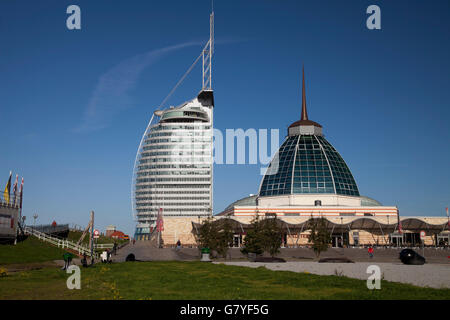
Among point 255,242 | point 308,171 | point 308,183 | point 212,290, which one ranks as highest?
point 308,171

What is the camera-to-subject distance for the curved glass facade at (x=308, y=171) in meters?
116

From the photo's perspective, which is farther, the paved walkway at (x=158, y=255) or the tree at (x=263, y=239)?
the paved walkway at (x=158, y=255)

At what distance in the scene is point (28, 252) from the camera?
147 feet

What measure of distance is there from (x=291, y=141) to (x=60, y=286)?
11303cm

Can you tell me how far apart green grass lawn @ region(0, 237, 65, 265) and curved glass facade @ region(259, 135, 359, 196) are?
74.1 meters

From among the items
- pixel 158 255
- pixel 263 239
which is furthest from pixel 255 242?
pixel 158 255

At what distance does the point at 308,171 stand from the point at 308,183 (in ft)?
13.0

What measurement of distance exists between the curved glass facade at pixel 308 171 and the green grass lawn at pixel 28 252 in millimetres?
74074

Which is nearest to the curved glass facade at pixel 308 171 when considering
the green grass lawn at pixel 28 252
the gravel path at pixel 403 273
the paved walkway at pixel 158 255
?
the paved walkway at pixel 158 255

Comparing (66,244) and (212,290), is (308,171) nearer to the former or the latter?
(66,244)

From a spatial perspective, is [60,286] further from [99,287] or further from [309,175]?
[309,175]

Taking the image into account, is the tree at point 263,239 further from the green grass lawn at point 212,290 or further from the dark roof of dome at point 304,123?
the dark roof of dome at point 304,123
